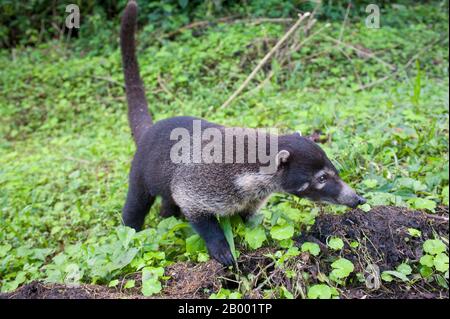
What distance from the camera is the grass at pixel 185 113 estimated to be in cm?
388

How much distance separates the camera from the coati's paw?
3.41 metres

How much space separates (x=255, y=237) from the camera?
11.5 ft

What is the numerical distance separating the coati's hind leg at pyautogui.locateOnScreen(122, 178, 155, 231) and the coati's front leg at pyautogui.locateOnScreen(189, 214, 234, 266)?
87 cm

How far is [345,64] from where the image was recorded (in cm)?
796

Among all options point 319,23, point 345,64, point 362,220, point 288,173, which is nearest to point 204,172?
point 288,173

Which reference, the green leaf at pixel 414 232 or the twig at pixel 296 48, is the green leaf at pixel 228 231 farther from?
the twig at pixel 296 48

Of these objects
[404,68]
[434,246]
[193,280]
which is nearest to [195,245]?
[193,280]

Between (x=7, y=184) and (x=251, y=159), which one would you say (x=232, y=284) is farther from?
(x=7, y=184)

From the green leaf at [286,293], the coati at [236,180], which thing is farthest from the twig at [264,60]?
the green leaf at [286,293]

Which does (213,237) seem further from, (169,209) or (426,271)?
(426,271)

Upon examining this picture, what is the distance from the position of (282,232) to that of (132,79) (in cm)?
264

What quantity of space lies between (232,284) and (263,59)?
4.76 m

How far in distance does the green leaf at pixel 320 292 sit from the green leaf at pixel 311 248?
0.89ft

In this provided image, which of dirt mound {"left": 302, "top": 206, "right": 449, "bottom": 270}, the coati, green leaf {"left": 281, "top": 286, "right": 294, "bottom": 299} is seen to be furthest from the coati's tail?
green leaf {"left": 281, "top": 286, "right": 294, "bottom": 299}
